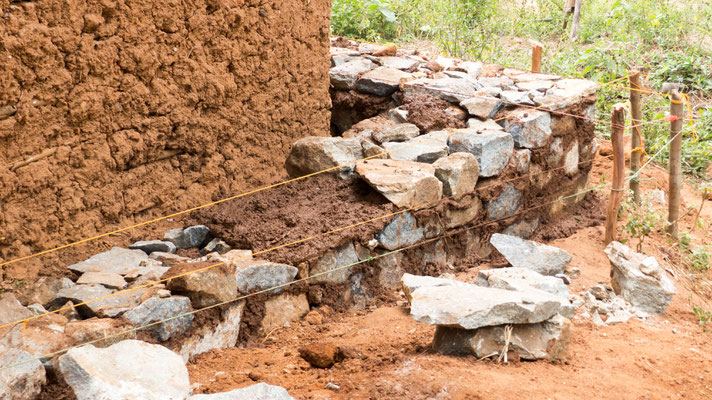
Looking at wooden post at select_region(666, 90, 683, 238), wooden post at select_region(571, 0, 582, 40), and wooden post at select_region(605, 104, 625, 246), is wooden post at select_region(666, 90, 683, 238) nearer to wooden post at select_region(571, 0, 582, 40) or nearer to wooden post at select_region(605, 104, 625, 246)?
wooden post at select_region(605, 104, 625, 246)

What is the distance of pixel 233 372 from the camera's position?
307 centimetres

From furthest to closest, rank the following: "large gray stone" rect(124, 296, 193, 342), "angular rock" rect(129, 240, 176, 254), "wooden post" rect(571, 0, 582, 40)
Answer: "wooden post" rect(571, 0, 582, 40) < "angular rock" rect(129, 240, 176, 254) < "large gray stone" rect(124, 296, 193, 342)

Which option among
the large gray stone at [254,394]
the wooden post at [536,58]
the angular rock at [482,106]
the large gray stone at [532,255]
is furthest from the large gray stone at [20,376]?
the wooden post at [536,58]

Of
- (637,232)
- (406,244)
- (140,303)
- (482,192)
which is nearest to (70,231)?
(140,303)

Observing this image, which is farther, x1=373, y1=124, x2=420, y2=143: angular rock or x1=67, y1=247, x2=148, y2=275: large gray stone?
x1=373, y1=124, x2=420, y2=143: angular rock

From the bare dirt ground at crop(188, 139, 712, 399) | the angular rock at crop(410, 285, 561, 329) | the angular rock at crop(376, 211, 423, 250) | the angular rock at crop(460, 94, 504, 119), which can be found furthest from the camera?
the angular rock at crop(460, 94, 504, 119)

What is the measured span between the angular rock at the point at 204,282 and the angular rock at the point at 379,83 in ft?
8.67

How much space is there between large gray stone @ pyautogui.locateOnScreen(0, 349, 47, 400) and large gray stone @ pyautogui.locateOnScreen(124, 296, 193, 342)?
46cm

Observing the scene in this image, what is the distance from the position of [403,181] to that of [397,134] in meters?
0.82

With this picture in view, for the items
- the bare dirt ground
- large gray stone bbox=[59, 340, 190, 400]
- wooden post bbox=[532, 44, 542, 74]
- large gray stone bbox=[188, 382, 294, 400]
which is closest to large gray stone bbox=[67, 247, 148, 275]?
the bare dirt ground

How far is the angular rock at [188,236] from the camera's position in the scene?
155 inches

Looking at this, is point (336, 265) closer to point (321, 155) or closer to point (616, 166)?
point (321, 155)

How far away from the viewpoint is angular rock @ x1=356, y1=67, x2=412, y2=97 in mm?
5531

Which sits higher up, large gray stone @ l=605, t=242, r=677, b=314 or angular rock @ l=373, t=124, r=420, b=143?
angular rock @ l=373, t=124, r=420, b=143
